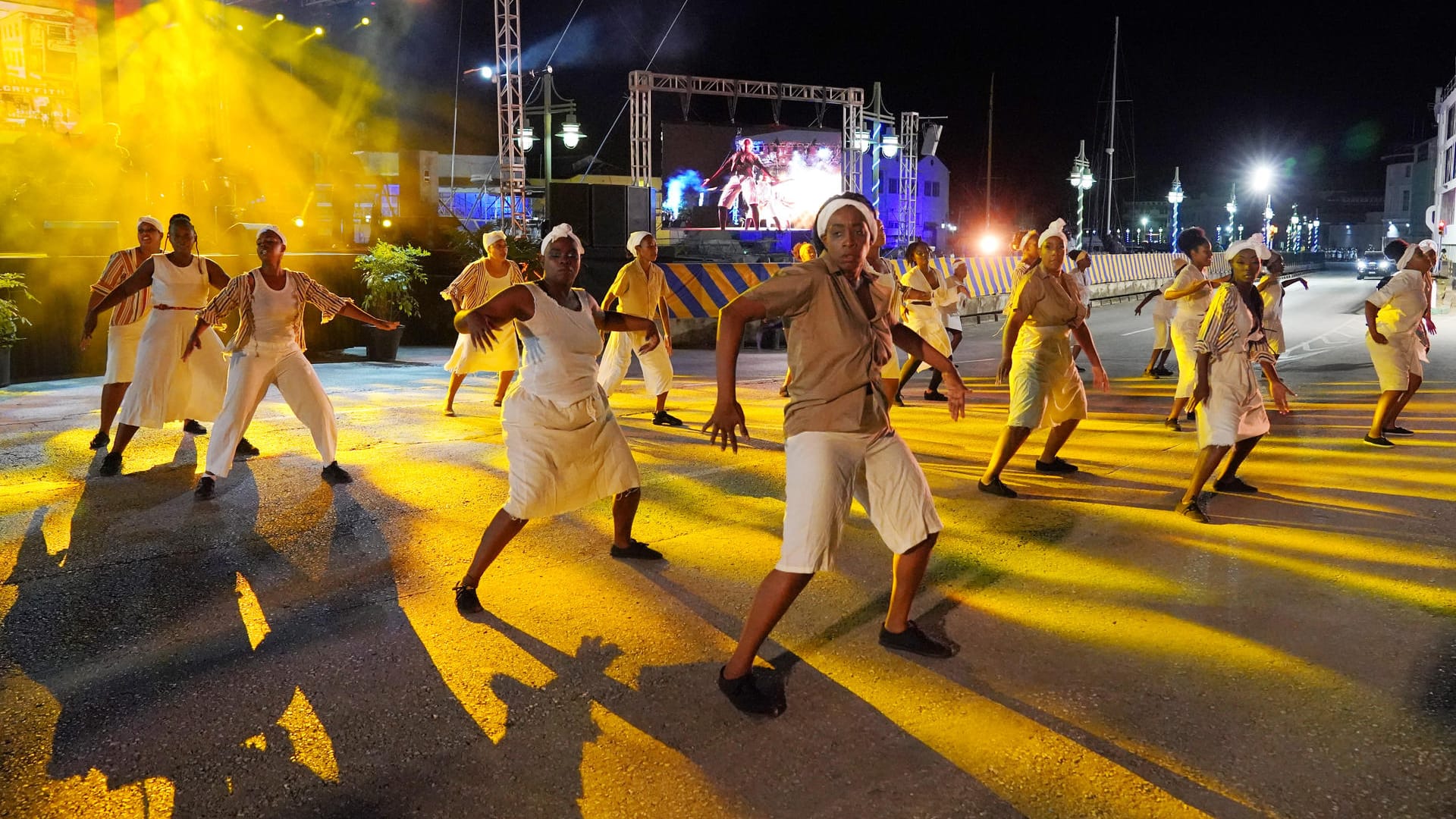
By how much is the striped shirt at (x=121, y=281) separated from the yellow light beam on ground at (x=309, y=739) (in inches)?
229

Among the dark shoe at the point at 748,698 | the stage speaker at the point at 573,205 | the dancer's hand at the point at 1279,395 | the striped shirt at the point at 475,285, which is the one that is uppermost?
the stage speaker at the point at 573,205

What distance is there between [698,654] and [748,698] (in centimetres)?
57

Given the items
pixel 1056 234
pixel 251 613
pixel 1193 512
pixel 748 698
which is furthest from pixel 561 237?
pixel 1193 512

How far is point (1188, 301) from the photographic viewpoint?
11.4 m

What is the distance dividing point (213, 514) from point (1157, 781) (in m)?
5.60

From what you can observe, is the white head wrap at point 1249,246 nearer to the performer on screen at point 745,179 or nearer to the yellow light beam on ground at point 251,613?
the yellow light beam on ground at point 251,613

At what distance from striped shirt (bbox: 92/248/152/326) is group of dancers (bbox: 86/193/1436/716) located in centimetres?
6

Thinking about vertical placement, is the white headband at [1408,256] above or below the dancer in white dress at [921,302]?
above

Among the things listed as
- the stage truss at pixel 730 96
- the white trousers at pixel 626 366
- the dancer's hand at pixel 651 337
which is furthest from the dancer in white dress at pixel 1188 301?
the stage truss at pixel 730 96

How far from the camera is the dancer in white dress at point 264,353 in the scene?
7059 millimetres

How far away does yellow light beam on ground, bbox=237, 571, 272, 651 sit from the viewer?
4605 mm

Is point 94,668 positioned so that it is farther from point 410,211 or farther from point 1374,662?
point 410,211

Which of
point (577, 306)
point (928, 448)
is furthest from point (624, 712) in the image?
point (928, 448)

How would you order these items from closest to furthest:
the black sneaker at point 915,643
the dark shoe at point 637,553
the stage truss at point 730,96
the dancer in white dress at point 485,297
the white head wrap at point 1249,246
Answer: the black sneaker at point 915,643 < the dark shoe at point 637,553 < the white head wrap at point 1249,246 < the dancer in white dress at point 485,297 < the stage truss at point 730,96
